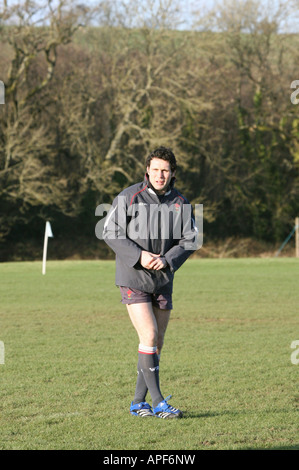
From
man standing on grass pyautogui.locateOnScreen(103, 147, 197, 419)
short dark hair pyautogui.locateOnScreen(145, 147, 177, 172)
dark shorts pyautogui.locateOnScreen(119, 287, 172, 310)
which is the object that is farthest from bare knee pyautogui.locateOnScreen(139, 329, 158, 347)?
short dark hair pyautogui.locateOnScreen(145, 147, 177, 172)

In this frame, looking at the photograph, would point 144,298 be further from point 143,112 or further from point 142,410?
point 143,112

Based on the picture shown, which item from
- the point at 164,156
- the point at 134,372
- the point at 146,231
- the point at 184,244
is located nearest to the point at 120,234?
the point at 146,231

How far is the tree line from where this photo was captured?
3506 centimetres

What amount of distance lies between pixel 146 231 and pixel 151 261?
12.2 inches

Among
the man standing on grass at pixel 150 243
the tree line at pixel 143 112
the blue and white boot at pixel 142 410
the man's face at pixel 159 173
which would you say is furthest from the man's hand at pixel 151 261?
the tree line at pixel 143 112

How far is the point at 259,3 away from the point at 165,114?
9827 millimetres

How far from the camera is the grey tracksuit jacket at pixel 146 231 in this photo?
5789 millimetres

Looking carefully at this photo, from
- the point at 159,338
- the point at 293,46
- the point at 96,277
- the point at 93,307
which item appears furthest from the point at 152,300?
the point at 293,46

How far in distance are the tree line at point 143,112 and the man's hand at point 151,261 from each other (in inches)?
1128

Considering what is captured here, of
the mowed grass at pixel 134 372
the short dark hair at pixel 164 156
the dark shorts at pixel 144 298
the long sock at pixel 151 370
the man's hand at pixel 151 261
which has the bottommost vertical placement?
the mowed grass at pixel 134 372

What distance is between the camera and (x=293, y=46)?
40781mm

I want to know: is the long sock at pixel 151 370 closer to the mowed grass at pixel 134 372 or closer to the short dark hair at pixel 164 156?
the mowed grass at pixel 134 372

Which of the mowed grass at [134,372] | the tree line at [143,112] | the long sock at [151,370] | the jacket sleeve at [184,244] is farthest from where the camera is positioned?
the tree line at [143,112]
